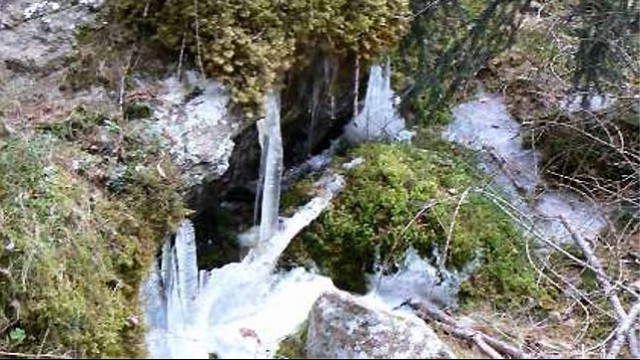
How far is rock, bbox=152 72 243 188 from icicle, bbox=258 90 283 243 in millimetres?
304

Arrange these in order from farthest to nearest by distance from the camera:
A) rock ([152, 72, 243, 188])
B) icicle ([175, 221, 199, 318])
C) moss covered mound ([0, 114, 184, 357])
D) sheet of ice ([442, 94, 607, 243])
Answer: sheet of ice ([442, 94, 607, 243]) → rock ([152, 72, 243, 188]) → icicle ([175, 221, 199, 318]) → moss covered mound ([0, 114, 184, 357])

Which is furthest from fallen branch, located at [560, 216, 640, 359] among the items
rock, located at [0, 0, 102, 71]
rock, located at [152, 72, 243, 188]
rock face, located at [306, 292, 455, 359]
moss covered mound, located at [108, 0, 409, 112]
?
rock, located at [0, 0, 102, 71]

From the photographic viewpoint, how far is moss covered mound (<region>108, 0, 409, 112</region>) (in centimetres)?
371

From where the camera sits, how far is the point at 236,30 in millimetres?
3744

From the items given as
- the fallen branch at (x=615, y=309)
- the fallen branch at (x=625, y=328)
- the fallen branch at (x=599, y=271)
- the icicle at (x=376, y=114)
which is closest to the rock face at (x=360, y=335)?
the fallen branch at (x=615, y=309)

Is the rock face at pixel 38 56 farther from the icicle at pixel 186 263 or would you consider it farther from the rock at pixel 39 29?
the icicle at pixel 186 263

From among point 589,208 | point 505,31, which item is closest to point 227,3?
point 505,31

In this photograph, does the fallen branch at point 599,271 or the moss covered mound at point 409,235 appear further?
the moss covered mound at point 409,235

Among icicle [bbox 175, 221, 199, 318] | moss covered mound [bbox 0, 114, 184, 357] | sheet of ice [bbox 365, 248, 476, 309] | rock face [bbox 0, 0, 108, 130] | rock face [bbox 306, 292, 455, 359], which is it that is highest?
rock face [bbox 306, 292, 455, 359]

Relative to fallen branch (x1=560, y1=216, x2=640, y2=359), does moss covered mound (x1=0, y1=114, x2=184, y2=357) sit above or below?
above

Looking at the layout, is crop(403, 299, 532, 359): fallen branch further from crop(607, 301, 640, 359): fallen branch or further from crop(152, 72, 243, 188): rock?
crop(152, 72, 243, 188): rock

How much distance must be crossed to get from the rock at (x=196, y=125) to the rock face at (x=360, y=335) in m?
1.96

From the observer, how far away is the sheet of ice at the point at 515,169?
4590mm

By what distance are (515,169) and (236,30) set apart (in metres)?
2.15
